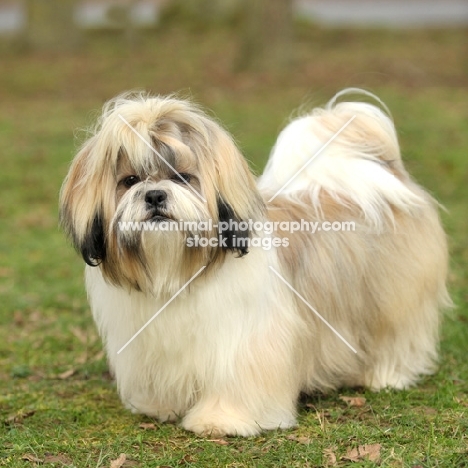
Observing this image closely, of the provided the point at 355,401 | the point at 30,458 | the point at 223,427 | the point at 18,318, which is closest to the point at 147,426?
the point at 223,427

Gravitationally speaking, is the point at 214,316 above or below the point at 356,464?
above

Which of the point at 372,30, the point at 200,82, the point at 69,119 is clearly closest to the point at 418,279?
the point at 69,119

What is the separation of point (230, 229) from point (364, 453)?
3.27 ft

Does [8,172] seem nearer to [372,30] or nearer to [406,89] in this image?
[406,89]

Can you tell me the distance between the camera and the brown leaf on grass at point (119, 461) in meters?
3.37

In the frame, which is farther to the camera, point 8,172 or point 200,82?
point 200,82

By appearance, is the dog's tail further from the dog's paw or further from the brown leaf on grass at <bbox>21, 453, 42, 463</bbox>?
the brown leaf on grass at <bbox>21, 453, 42, 463</bbox>

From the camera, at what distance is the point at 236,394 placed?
3658 mm

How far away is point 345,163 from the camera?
4273mm

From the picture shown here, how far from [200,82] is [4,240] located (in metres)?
6.56

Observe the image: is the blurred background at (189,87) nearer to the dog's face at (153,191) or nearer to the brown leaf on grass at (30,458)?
the dog's face at (153,191)

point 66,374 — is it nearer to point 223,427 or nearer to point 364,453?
point 223,427

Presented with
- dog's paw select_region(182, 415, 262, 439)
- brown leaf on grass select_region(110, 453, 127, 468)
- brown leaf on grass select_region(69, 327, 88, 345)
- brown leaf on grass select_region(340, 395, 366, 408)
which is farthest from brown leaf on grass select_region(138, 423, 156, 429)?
brown leaf on grass select_region(69, 327, 88, 345)

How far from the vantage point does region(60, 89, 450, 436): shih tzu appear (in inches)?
133
